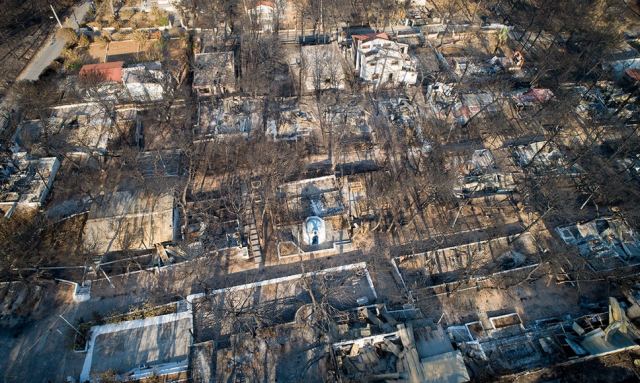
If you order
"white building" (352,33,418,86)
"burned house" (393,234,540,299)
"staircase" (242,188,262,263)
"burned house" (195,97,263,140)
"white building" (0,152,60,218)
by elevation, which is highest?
"white building" (352,33,418,86)

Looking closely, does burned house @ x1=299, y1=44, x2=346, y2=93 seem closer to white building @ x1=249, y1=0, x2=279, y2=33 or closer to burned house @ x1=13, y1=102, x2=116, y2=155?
white building @ x1=249, y1=0, x2=279, y2=33

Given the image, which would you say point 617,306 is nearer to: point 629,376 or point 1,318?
point 629,376

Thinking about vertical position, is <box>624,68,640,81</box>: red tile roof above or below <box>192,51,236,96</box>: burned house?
below

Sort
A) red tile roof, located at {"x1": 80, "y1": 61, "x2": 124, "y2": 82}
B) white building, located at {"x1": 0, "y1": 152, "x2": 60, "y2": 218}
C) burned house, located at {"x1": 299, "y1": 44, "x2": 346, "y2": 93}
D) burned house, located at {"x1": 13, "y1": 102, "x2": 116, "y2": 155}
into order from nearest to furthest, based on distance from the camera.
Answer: white building, located at {"x1": 0, "y1": 152, "x2": 60, "y2": 218}, burned house, located at {"x1": 13, "y1": 102, "x2": 116, "y2": 155}, red tile roof, located at {"x1": 80, "y1": 61, "x2": 124, "y2": 82}, burned house, located at {"x1": 299, "y1": 44, "x2": 346, "y2": 93}

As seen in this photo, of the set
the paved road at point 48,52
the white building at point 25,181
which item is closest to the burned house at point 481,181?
the white building at point 25,181

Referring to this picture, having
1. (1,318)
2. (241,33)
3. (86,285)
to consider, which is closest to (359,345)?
(86,285)

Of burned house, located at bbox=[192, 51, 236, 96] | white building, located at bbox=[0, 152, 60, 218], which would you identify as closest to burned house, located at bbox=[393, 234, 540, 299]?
burned house, located at bbox=[192, 51, 236, 96]

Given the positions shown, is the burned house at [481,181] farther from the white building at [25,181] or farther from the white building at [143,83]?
the white building at [25,181]
